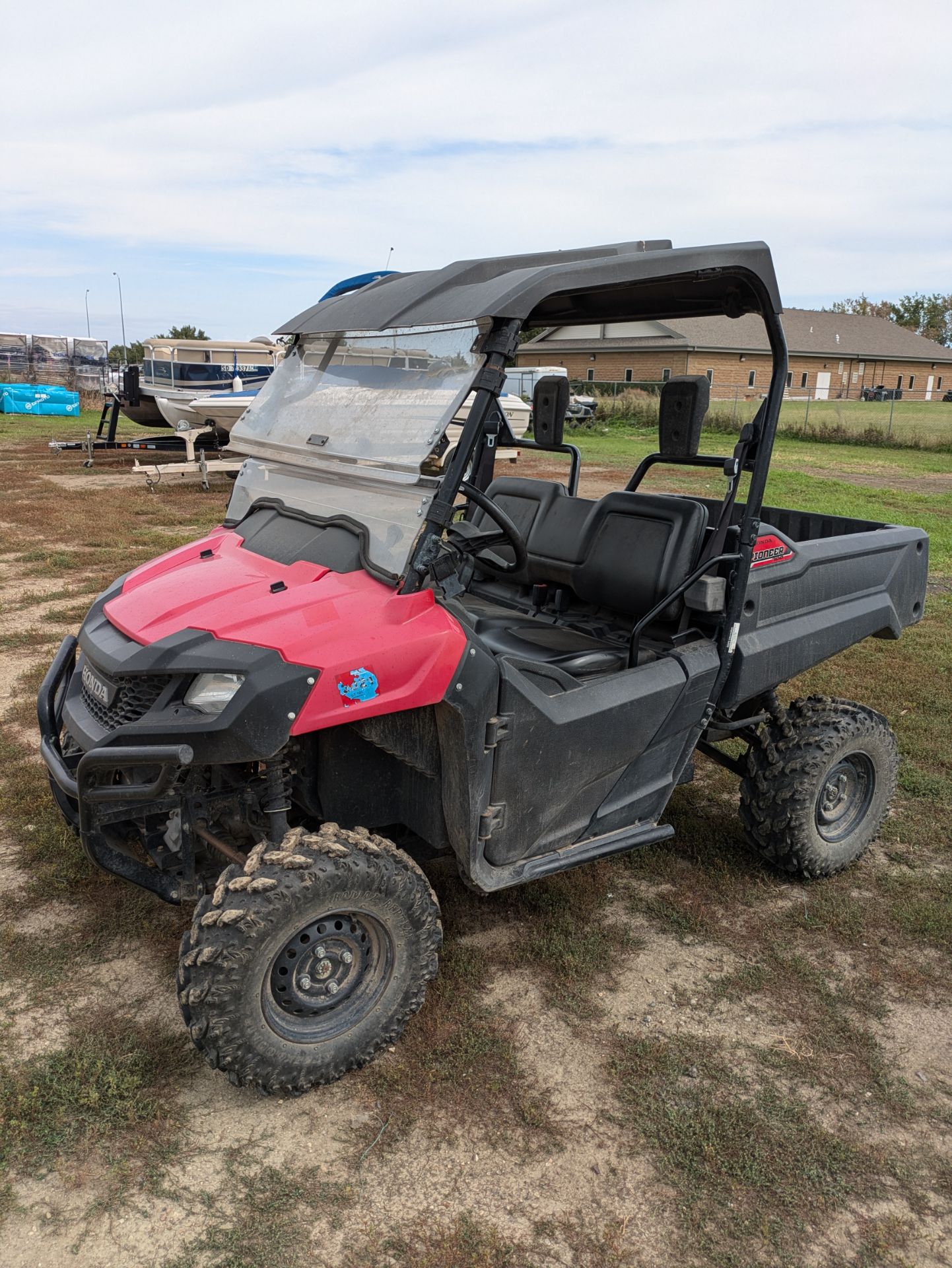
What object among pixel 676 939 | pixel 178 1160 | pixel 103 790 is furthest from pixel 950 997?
pixel 103 790

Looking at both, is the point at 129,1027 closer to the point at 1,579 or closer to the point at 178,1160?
the point at 178,1160

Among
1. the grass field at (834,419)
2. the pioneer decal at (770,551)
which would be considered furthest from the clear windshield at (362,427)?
the grass field at (834,419)

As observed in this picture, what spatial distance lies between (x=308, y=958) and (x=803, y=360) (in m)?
53.8

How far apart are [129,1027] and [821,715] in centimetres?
268

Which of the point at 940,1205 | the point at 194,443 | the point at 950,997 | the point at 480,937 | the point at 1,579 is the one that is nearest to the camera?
the point at 940,1205

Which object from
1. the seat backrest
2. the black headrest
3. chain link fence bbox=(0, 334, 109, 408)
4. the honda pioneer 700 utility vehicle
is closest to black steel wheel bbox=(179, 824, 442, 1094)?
the honda pioneer 700 utility vehicle

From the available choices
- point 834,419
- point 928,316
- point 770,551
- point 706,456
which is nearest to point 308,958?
point 770,551

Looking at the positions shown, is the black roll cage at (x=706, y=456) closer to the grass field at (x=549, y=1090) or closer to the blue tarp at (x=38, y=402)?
the grass field at (x=549, y=1090)

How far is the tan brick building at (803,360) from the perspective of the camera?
38.7m

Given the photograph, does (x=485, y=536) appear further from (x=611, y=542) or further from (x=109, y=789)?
(x=109, y=789)

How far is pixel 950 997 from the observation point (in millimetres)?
3264

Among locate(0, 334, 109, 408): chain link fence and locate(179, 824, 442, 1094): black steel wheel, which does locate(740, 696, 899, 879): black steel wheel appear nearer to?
locate(179, 824, 442, 1094): black steel wheel

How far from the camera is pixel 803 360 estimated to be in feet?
169

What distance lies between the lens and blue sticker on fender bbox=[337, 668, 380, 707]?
8.55 feet
